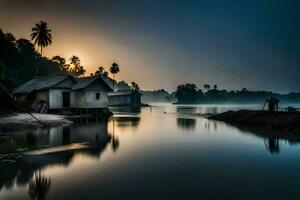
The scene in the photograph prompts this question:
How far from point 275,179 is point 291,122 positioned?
69.7 feet

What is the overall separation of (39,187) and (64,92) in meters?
34.1

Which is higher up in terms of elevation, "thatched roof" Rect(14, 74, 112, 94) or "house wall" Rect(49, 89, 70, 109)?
"thatched roof" Rect(14, 74, 112, 94)

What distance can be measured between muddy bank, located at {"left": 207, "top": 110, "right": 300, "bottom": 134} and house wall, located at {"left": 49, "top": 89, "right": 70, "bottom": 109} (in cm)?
2687

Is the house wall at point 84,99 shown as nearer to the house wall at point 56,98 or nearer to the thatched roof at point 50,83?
the thatched roof at point 50,83

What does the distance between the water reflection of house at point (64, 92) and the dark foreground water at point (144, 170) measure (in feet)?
65.3

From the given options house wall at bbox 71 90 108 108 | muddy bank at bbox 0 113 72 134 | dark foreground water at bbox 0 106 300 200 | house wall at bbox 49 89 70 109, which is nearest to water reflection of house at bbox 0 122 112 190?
dark foreground water at bbox 0 106 300 200

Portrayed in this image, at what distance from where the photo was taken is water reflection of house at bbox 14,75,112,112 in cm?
4009

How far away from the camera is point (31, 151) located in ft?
52.3

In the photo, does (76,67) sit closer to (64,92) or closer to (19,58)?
(19,58)

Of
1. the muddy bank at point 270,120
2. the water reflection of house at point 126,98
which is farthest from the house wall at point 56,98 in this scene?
the water reflection of house at point 126,98

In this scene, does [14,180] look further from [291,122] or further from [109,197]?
[291,122]

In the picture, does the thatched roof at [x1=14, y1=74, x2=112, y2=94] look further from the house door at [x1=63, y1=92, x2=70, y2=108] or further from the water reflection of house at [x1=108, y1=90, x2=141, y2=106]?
the water reflection of house at [x1=108, y1=90, x2=141, y2=106]

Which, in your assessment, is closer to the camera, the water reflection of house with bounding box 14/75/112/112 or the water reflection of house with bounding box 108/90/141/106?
the water reflection of house with bounding box 14/75/112/112

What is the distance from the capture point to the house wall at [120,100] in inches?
4002
